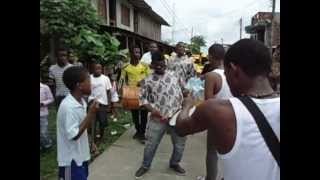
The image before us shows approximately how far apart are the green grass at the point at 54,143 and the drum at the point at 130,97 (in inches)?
26.1

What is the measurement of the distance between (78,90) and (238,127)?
6.54 ft

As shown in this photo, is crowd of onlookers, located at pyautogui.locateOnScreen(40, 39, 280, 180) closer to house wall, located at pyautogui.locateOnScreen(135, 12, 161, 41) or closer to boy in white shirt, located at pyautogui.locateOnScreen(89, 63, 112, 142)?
boy in white shirt, located at pyautogui.locateOnScreen(89, 63, 112, 142)

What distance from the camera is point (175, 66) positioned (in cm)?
796

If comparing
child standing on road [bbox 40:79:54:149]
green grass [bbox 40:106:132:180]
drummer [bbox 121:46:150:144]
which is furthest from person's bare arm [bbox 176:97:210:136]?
drummer [bbox 121:46:150:144]

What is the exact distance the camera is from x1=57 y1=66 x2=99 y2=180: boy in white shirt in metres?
3.41

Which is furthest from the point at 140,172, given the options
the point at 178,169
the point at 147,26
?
the point at 147,26

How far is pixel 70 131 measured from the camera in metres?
3.39

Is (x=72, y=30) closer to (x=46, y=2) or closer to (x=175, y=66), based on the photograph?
(x=46, y=2)

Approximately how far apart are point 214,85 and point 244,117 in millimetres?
2711

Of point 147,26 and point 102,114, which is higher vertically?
point 147,26

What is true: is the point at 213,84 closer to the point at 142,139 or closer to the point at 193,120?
the point at 193,120
